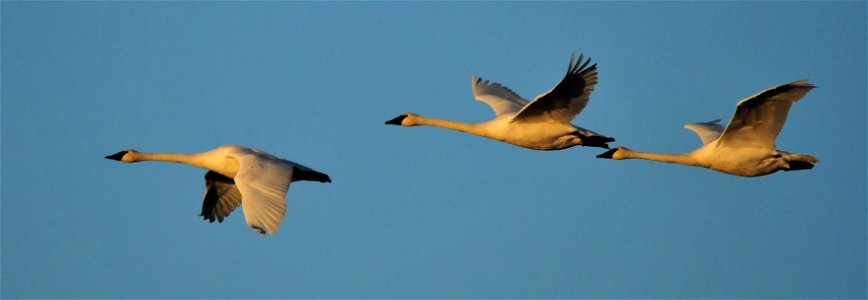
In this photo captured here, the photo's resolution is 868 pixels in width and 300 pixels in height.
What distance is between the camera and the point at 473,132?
3338cm

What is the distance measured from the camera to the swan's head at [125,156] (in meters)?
35.7

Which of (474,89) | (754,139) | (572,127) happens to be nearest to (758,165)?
(754,139)

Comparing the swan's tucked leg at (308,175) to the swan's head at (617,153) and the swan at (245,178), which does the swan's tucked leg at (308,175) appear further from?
the swan's head at (617,153)

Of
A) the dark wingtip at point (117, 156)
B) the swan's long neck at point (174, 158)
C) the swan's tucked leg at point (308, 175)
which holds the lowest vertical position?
the swan's tucked leg at point (308, 175)

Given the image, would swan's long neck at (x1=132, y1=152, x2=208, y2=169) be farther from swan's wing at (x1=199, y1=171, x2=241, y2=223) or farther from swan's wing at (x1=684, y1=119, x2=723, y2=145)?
swan's wing at (x1=684, y1=119, x2=723, y2=145)

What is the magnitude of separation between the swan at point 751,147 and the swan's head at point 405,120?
528 cm

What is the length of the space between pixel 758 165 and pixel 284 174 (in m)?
8.76

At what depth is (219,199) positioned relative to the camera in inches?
1356

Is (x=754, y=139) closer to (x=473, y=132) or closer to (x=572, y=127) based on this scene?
(x=572, y=127)

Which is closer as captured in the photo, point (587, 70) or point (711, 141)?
point (587, 70)

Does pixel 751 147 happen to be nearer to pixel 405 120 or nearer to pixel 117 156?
pixel 405 120

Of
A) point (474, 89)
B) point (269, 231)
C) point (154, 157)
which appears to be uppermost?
point (474, 89)

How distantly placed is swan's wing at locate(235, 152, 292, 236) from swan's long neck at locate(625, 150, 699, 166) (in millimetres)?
6979

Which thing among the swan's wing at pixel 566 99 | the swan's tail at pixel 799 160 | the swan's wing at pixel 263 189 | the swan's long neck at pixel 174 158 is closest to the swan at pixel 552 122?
the swan's wing at pixel 566 99
